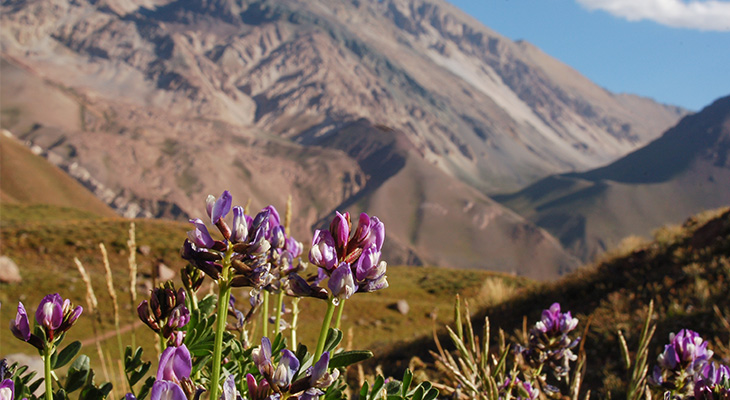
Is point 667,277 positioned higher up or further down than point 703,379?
further down

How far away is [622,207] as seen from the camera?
629 feet

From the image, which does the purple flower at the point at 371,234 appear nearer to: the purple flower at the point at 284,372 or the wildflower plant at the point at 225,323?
the wildflower plant at the point at 225,323

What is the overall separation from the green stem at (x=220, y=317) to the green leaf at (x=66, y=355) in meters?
0.52

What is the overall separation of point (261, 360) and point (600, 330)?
534 centimetres

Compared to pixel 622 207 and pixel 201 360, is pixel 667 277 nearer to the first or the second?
pixel 201 360

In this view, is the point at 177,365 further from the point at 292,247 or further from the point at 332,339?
the point at 292,247

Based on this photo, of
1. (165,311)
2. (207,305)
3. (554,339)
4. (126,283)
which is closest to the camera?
(165,311)

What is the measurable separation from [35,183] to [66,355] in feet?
382

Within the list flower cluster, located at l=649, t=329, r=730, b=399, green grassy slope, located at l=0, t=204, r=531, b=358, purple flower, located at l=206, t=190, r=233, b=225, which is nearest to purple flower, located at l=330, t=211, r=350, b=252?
A: purple flower, located at l=206, t=190, r=233, b=225

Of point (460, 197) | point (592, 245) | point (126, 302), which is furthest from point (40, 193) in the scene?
Answer: point (592, 245)

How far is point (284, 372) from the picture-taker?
91 cm

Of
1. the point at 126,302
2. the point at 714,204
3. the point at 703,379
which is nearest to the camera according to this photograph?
the point at 703,379

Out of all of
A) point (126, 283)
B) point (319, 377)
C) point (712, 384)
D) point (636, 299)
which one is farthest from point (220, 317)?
point (126, 283)

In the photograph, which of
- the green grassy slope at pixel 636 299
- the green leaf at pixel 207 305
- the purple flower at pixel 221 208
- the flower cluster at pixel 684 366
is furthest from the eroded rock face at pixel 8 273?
the flower cluster at pixel 684 366
